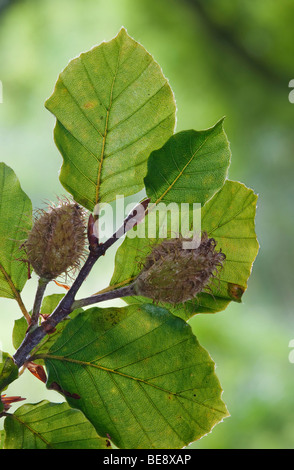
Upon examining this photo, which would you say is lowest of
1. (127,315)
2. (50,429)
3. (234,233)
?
(50,429)

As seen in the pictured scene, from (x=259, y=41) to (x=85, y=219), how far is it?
3.60m

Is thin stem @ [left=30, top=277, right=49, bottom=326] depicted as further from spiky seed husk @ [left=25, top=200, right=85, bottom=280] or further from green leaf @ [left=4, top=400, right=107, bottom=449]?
green leaf @ [left=4, top=400, right=107, bottom=449]

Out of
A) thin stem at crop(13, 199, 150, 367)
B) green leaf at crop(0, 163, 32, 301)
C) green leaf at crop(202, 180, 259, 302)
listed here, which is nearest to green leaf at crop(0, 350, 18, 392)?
thin stem at crop(13, 199, 150, 367)

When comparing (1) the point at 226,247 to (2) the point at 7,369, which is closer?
(2) the point at 7,369

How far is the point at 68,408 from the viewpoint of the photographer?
579 mm

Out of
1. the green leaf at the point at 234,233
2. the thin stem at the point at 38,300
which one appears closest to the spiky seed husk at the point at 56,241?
the thin stem at the point at 38,300

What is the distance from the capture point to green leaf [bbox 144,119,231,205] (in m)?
0.53

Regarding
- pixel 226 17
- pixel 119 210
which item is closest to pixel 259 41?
pixel 226 17

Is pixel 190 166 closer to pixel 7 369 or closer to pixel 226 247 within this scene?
pixel 226 247

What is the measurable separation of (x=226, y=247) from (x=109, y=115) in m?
0.20

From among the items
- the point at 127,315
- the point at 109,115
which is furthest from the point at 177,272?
the point at 109,115

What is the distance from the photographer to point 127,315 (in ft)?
1.82

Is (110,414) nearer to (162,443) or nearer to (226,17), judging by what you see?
(162,443)
